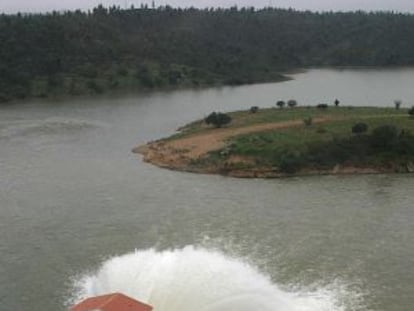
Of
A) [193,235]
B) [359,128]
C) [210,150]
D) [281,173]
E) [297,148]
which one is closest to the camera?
[193,235]

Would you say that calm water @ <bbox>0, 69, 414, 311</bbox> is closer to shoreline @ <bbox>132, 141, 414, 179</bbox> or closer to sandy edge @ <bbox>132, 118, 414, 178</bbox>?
shoreline @ <bbox>132, 141, 414, 179</bbox>

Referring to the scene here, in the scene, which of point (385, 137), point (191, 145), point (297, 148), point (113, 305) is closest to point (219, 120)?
point (191, 145)

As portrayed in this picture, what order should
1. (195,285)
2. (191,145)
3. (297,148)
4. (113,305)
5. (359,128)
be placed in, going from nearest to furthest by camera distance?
(113,305) → (195,285) → (297,148) → (359,128) → (191,145)

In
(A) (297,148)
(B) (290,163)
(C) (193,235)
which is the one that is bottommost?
(C) (193,235)

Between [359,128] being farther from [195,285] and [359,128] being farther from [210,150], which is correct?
[195,285]

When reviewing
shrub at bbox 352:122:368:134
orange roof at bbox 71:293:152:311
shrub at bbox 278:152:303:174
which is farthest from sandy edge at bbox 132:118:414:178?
orange roof at bbox 71:293:152:311

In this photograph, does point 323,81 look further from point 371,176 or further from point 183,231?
point 183,231

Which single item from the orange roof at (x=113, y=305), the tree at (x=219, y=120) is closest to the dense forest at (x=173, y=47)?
the tree at (x=219, y=120)
